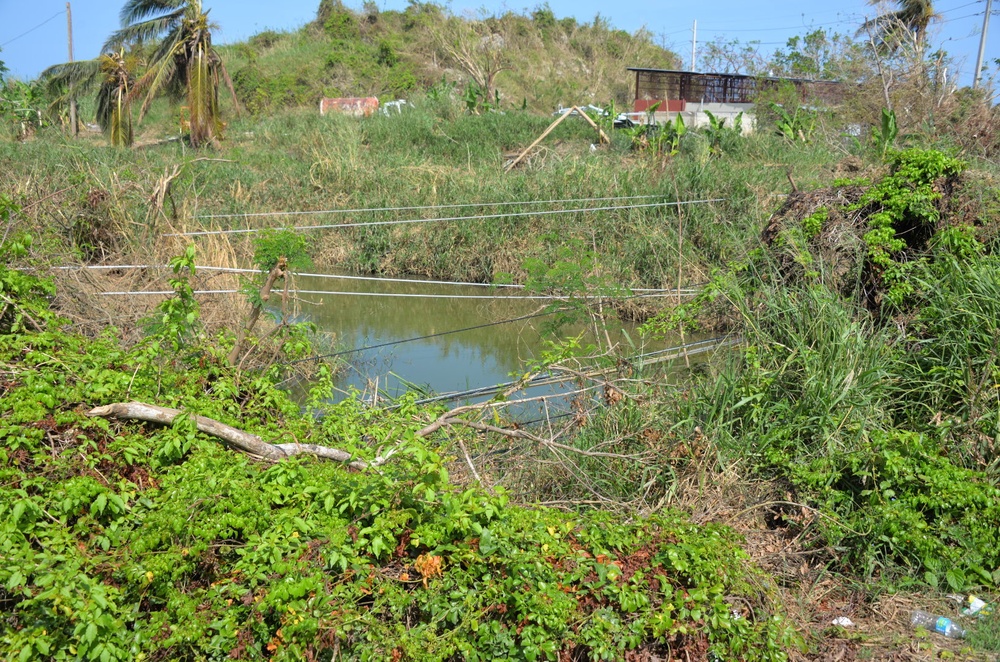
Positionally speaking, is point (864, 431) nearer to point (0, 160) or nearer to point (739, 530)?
point (739, 530)

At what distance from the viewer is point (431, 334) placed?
26.6 feet

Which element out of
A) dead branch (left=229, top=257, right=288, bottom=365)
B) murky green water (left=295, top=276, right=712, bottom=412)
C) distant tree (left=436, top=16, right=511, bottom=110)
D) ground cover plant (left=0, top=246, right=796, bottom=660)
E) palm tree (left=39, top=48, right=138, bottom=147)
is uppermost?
distant tree (left=436, top=16, right=511, bottom=110)

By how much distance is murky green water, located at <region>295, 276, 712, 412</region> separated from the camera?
7.21m

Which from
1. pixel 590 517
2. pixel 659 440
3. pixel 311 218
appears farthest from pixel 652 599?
pixel 311 218

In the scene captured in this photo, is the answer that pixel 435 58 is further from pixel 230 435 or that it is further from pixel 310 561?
pixel 310 561

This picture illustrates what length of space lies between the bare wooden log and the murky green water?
2.31m

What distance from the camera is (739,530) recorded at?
396 centimetres

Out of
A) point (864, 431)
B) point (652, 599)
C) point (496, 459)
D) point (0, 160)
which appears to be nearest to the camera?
point (652, 599)

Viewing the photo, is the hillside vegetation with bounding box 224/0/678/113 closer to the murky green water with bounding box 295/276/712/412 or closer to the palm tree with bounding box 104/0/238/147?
the palm tree with bounding box 104/0/238/147

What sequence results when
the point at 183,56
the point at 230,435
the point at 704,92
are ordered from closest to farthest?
the point at 230,435 → the point at 183,56 → the point at 704,92

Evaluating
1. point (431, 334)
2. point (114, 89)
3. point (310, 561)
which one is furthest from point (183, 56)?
point (310, 561)

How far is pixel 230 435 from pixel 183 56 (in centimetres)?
1588

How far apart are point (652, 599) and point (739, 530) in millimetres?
933

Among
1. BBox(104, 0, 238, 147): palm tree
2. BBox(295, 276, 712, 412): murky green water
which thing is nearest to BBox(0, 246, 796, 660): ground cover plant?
BBox(295, 276, 712, 412): murky green water
